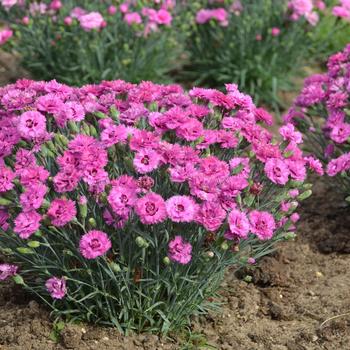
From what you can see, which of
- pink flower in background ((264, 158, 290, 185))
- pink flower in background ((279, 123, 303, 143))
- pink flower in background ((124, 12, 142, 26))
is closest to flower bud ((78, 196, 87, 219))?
pink flower in background ((264, 158, 290, 185))

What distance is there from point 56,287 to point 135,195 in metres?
→ 0.55

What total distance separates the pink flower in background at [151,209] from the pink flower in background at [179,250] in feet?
0.55

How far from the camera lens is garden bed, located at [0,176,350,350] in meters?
3.00

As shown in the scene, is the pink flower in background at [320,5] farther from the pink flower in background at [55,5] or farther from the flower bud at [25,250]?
the flower bud at [25,250]

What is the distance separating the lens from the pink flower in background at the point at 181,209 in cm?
254

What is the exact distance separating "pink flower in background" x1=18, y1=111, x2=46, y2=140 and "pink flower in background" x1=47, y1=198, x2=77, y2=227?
0.31m

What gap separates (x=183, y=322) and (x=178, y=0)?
3.55 meters

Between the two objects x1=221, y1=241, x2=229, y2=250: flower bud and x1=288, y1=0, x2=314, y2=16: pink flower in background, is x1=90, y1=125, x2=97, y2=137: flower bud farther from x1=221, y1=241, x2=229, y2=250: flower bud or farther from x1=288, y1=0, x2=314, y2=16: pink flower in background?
x1=288, y1=0, x2=314, y2=16: pink flower in background

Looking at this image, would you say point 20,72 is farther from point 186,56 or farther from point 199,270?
point 199,270

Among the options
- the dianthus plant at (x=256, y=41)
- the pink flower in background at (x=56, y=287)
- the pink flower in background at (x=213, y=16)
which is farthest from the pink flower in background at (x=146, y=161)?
the pink flower in background at (x=213, y=16)

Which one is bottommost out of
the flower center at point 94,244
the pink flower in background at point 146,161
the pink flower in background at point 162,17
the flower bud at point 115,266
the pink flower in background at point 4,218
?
the pink flower in background at point 162,17

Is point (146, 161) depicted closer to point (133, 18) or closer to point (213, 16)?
point (133, 18)

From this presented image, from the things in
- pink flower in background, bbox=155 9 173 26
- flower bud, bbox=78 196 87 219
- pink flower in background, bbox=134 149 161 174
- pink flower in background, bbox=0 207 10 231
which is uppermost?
pink flower in background, bbox=134 149 161 174

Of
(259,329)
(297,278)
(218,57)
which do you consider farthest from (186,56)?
(259,329)
